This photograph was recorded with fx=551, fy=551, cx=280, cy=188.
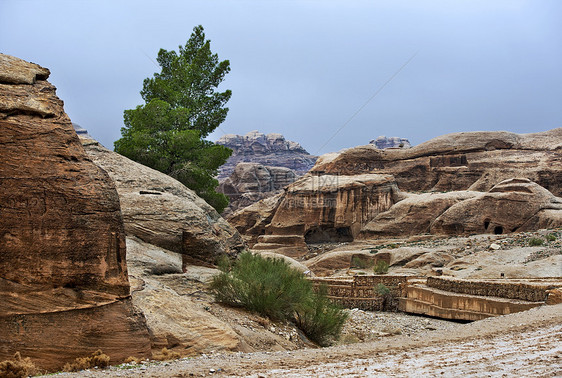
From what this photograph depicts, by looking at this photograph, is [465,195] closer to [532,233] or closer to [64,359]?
[532,233]

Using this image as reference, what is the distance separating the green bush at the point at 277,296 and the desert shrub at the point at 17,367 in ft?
18.0

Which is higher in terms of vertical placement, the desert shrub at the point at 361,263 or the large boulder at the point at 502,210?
the large boulder at the point at 502,210

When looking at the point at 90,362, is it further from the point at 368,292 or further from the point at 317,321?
the point at 368,292

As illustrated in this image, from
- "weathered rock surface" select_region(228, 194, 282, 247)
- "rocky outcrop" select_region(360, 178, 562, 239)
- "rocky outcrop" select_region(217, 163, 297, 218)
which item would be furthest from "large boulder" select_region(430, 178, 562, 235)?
"rocky outcrop" select_region(217, 163, 297, 218)

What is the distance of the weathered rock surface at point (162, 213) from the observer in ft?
40.2

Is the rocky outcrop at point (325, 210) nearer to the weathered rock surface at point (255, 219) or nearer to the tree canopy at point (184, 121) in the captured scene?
the weathered rock surface at point (255, 219)

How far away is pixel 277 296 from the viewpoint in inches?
475

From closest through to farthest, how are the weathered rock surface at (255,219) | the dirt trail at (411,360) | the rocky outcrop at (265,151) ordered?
the dirt trail at (411,360)
the weathered rock surface at (255,219)
the rocky outcrop at (265,151)

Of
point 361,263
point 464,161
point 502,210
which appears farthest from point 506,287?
point 464,161

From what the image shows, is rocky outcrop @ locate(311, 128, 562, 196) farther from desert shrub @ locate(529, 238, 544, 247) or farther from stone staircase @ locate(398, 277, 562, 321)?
stone staircase @ locate(398, 277, 562, 321)

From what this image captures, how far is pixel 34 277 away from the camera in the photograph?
6.96m

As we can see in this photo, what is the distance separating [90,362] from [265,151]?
148 metres

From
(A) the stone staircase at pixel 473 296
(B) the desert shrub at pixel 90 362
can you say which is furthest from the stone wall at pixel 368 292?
(B) the desert shrub at pixel 90 362

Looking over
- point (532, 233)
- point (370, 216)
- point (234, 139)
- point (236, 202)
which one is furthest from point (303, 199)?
point (234, 139)
